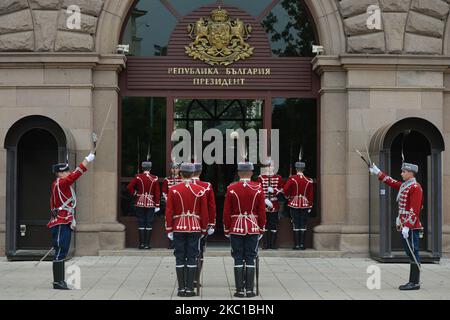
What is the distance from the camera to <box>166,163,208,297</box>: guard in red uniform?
11.6 metres

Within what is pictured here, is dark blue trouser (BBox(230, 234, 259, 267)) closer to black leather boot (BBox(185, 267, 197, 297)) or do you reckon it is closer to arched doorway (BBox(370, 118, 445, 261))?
black leather boot (BBox(185, 267, 197, 297))

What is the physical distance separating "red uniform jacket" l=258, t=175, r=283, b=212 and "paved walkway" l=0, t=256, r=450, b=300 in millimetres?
1339

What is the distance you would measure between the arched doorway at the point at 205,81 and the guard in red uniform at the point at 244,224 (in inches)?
236

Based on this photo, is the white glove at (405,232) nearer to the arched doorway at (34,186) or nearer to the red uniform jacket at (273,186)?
the red uniform jacket at (273,186)

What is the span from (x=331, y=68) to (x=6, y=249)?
7642 mm

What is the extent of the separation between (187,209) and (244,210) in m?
0.83

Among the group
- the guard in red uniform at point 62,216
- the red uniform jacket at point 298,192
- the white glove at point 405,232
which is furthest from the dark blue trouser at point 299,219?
the guard in red uniform at point 62,216

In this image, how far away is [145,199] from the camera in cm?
1717

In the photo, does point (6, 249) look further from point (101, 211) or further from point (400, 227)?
point (400, 227)

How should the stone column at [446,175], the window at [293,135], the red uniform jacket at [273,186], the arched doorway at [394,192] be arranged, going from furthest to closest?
the window at [293,135] → the red uniform jacket at [273,186] → the stone column at [446,175] → the arched doorway at [394,192]

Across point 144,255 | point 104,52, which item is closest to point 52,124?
point 104,52

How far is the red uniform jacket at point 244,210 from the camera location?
11645 millimetres

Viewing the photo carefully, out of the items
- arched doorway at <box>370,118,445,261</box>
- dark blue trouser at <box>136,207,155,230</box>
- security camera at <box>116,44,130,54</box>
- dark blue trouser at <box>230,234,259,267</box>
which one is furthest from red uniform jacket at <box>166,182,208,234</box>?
security camera at <box>116,44,130,54</box>

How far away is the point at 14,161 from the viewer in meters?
15.7
